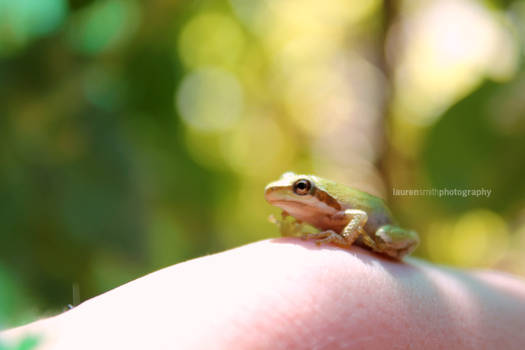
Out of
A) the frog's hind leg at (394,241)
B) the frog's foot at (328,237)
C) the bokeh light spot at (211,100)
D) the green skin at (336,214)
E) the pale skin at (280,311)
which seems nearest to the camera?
the pale skin at (280,311)

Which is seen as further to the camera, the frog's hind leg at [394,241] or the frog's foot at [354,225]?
the frog's hind leg at [394,241]

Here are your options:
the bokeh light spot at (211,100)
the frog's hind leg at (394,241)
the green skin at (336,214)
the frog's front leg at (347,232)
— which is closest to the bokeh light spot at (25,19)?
the bokeh light spot at (211,100)

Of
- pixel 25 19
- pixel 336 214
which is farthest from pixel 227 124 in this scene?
pixel 336 214

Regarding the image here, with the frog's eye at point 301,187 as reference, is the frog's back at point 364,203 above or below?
below

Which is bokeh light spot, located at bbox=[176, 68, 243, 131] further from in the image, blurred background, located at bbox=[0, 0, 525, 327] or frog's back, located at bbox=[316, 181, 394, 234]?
frog's back, located at bbox=[316, 181, 394, 234]

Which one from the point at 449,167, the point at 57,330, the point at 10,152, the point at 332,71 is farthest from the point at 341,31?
the point at 57,330

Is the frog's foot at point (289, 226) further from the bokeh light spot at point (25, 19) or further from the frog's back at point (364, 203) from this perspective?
the bokeh light spot at point (25, 19)
